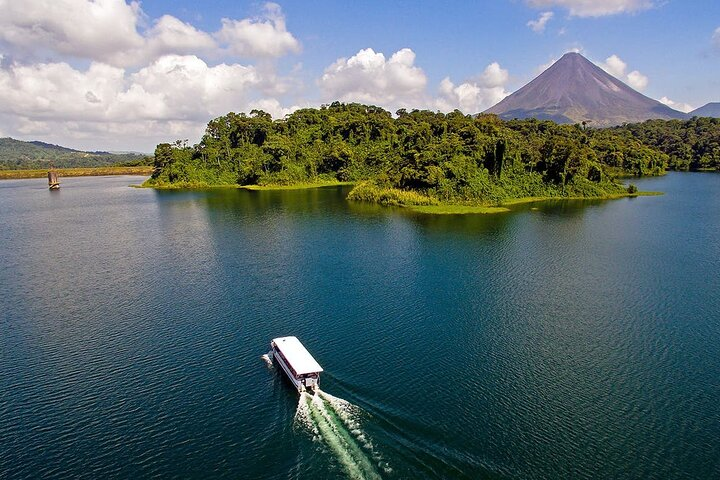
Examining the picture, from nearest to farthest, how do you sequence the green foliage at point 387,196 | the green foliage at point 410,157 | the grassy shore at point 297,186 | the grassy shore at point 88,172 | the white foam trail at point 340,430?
1. the white foam trail at point 340,430
2. the green foliage at point 387,196
3. the green foliage at point 410,157
4. the grassy shore at point 297,186
5. the grassy shore at point 88,172

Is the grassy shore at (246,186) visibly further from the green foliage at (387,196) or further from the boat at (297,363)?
the boat at (297,363)

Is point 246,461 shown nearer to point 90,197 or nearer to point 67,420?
point 67,420

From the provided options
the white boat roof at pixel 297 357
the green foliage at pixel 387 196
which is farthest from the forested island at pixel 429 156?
the white boat roof at pixel 297 357

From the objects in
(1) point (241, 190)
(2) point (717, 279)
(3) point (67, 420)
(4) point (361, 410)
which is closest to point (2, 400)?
(3) point (67, 420)

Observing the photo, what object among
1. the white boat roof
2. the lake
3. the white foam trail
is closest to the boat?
the white boat roof

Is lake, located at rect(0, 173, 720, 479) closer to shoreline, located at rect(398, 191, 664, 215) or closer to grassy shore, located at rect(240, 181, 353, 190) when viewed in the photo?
shoreline, located at rect(398, 191, 664, 215)

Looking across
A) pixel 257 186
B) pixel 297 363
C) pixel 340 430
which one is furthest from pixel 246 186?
pixel 340 430
